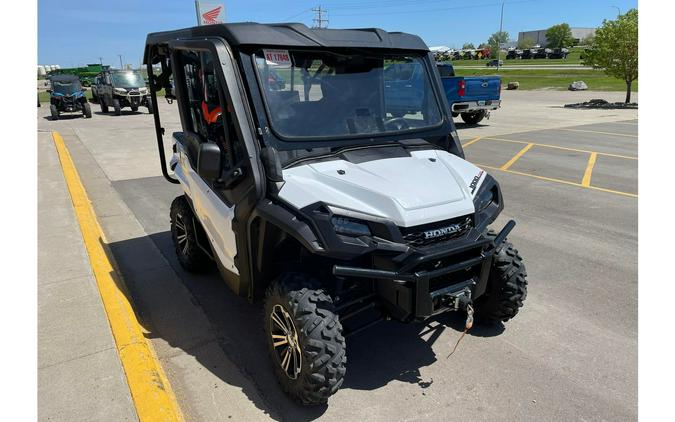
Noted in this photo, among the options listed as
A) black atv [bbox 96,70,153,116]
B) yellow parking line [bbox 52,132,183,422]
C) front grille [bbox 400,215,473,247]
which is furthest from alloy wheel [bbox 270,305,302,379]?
black atv [bbox 96,70,153,116]

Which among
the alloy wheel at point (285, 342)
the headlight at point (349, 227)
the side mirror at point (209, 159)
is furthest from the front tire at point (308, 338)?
the side mirror at point (209, 159)

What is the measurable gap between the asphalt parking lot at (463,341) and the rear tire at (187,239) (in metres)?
0.15

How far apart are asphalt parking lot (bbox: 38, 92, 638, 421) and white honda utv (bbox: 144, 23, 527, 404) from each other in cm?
36

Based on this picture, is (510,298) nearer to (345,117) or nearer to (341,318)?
(341,318)

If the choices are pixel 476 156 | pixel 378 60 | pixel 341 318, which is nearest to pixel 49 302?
pixel 341 318

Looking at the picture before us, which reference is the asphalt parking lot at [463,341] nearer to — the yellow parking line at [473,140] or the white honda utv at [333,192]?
the white honda utv at [333,192]

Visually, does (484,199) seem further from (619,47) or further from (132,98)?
(132,98)

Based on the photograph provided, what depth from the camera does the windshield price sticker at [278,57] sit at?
10.4 ft

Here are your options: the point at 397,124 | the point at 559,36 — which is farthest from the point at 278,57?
the point at 559,36

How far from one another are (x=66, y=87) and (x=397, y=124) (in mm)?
23695

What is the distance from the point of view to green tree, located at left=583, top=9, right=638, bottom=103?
21.3 metres

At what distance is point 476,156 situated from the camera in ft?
37.1

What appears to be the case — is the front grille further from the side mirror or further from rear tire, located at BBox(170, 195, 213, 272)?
rear tire, located at BBox(170, 195, 213, 272)

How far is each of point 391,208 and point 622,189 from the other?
6.87m
